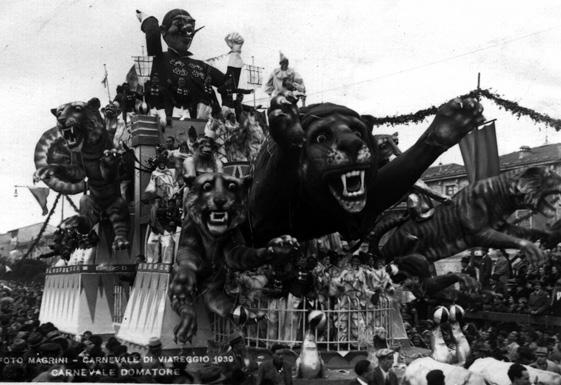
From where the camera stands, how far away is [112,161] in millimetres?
9656

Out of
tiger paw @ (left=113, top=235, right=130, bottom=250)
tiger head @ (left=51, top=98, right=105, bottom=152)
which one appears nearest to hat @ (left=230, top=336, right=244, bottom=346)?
tiger paw @ (left=113, top=235, right=130, bottom=250)

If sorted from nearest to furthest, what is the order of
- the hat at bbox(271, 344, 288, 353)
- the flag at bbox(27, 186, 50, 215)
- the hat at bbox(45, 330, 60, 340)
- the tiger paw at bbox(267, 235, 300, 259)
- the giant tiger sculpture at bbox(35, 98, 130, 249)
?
1. the tiger paw at bbox(267, 235, 300, 259)
2. the hat at bbox(271, 344, 288, 353)
3. the hat at bbox(45, 330, 60, 340)
4. the giant tiger sculpture at bbox(35, 98, 130, 249)
5. the flag at bbox(27, 186, 50, 215)

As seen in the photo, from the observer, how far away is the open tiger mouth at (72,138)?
9.19 m

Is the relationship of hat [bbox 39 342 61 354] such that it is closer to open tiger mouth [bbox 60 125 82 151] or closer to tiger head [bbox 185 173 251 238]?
tiger head [bbox 185 173 251 238]

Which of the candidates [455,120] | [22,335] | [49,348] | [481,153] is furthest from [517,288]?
[22,335]

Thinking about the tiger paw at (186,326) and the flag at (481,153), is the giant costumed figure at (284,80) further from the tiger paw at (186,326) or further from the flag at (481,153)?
the tiger paw at (186,326)

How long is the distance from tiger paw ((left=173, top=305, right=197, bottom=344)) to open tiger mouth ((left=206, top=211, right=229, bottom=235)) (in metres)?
0.87

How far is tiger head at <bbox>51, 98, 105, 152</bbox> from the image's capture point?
9125 millimetres

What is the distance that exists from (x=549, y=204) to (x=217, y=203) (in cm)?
443

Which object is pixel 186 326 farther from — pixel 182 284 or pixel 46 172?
pixel 46 172

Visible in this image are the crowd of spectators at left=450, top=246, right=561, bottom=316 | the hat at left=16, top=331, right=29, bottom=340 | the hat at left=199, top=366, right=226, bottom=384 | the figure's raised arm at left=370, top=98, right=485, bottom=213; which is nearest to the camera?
the hat at left=199, top=366, right=226, bottom=384

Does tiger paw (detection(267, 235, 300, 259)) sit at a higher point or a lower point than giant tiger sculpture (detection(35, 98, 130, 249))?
lower

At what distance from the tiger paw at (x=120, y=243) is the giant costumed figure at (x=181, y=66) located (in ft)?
5.99

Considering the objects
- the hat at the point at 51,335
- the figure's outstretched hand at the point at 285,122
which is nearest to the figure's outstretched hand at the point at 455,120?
the figure's outstretched hand at the point at 285,122
